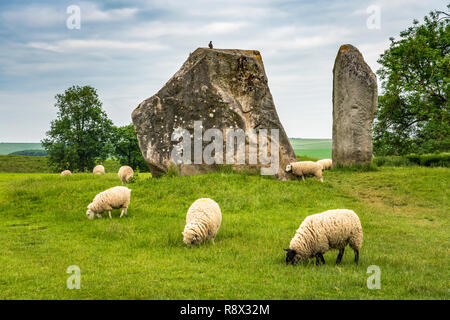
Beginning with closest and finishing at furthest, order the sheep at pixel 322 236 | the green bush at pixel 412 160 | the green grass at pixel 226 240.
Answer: the green grass at pixel 226 240 < the sheep at pixel 322 236 < the green bush at pixel 412 160

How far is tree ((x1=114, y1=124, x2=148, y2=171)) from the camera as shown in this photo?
4756 centimetres

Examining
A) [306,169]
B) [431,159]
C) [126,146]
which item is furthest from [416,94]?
[126,146]

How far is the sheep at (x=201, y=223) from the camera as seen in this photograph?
10523 mm

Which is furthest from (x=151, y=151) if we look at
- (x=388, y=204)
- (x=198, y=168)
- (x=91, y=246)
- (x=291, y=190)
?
(x=388, y=204)

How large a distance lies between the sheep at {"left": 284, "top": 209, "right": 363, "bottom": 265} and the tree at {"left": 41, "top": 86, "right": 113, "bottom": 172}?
3801 cm

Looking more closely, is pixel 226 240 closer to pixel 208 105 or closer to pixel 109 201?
pixel 109 201

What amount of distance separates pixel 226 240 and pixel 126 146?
3851 cm

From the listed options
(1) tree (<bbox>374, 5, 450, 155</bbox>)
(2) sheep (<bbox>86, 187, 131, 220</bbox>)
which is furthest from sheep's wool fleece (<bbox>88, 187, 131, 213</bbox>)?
(1) tree (<bbox>374, 5, 450, 155</bbox>)

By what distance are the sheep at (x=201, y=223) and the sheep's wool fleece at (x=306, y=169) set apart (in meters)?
9.53

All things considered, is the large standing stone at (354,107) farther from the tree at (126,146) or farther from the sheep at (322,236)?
A: the tree at (126,146)

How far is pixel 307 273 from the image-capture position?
8016 mm

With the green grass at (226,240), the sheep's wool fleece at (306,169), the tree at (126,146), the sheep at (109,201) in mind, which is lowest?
the green grass at (226,240)

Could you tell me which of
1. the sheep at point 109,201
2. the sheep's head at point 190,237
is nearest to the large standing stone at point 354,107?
the sheep at point 109,201

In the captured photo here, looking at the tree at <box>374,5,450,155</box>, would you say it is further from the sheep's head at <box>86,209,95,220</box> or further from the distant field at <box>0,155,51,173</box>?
the distant field at <box>0,155,51,173</box>
